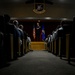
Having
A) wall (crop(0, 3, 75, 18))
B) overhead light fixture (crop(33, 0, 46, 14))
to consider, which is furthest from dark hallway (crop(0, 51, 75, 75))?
wall (crop(0, 3, 75, 18))

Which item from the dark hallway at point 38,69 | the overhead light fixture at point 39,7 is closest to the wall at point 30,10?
the overhead light fixture at point 39,7

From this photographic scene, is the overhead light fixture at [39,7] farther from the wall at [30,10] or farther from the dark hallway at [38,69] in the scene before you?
the dark hallway at [38,69]

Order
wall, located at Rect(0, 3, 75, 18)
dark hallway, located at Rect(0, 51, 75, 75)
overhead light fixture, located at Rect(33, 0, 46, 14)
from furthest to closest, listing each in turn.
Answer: wall, located at Rect(0, 3, 75, 18), overhead light fixture, located at Rect(33, 0, 46, 14), dark hallway, located at Rect(0, 51, 75, 75)

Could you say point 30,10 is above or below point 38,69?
above

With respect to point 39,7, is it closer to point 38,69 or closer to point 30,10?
point 30,10

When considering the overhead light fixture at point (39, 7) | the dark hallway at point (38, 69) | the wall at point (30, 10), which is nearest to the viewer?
the dark hallway at point (38, 69)

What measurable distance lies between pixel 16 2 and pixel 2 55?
1011 centimetres

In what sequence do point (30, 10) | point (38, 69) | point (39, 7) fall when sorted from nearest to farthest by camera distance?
1. point (38, 69)
2. point (39, 7)
3. point (30, 10)

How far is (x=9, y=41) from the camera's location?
3.81m

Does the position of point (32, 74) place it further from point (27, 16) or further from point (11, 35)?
point (27, 16)

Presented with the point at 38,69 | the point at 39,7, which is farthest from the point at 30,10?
the point at 38,69

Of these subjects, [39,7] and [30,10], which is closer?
[39,7]

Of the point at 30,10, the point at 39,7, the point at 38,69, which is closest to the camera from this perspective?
the point at 38,69

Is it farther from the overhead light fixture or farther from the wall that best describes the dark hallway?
the wall
